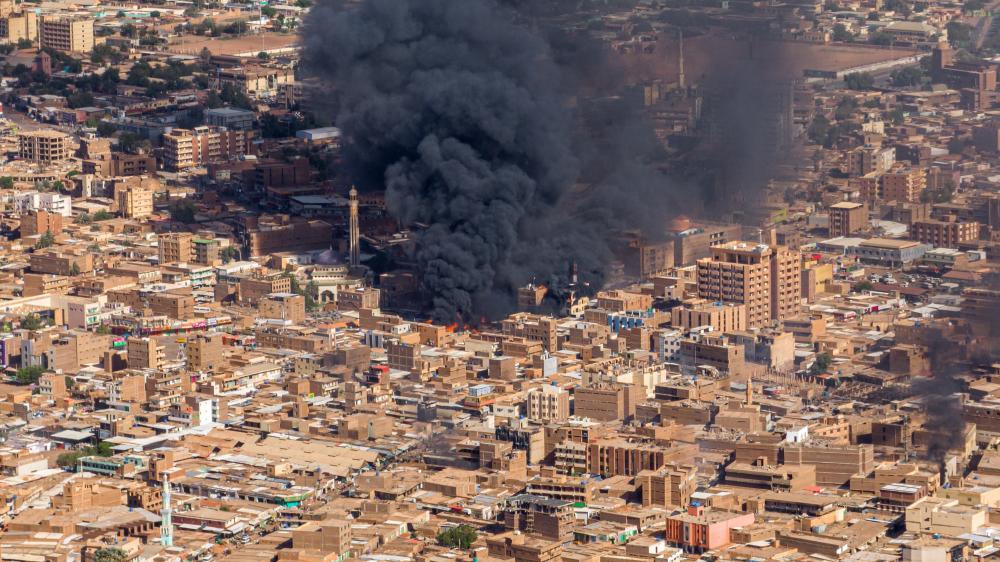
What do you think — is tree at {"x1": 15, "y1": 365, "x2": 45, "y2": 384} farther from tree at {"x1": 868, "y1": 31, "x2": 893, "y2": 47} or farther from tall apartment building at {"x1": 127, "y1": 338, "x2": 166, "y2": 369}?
tree at {"x1": 868, "y1": 31, "x2": 893, "y2": 47}

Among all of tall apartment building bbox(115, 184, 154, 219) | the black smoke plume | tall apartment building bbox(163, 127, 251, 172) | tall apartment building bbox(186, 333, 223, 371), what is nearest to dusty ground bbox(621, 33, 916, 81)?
the black smoke plume

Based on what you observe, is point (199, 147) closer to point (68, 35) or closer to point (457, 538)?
point (68, 35)

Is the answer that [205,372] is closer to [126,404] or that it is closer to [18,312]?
[126,404]

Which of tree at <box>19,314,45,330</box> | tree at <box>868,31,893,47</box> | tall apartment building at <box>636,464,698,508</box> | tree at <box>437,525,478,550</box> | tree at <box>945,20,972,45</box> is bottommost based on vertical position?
tree at <box>437,525,478,550</box>

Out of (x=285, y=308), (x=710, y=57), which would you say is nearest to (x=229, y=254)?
(x=285, y=308)

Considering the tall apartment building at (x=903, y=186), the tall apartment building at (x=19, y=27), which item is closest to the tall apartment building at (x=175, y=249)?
the tall apartment building at (x=903, y=186)

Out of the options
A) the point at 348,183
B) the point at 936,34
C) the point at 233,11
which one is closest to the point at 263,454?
the point at 348,183
